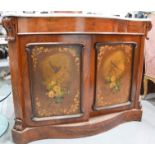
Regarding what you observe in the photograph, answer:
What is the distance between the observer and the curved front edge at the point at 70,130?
1.51m

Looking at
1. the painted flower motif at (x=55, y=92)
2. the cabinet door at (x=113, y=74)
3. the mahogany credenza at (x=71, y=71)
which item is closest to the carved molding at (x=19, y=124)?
the mahogany credenza at (x=71, y=71)

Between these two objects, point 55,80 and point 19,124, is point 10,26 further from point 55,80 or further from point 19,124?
point 19,124

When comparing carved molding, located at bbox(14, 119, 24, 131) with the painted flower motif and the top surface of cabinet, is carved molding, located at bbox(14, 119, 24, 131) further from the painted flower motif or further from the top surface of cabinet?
the top surface of cabinet

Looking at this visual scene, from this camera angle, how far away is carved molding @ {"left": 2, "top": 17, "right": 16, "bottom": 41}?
4.00 feet

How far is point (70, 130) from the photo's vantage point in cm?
159

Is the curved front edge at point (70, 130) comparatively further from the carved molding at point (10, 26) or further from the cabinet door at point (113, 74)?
the carved molding at point (10, 26)

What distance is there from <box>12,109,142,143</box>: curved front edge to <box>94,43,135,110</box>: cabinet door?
10 centimetres

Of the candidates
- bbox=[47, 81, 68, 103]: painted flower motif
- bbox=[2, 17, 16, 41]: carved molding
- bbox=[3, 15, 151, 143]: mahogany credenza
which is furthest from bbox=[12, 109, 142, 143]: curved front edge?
bbox=[2, 17, 16, 41]: carved molding

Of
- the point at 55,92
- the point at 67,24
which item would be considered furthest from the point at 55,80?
the point at 67,24

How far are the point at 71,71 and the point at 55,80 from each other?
0.40 ft

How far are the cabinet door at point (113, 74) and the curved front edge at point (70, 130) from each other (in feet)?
0.32

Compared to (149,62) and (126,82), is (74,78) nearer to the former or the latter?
(126,82)

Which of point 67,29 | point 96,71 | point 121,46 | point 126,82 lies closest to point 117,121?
point 126,82

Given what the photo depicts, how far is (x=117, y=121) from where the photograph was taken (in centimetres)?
179
